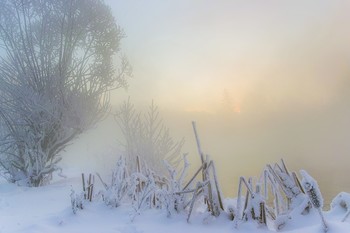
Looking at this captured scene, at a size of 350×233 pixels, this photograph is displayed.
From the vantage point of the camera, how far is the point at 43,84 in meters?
9.99

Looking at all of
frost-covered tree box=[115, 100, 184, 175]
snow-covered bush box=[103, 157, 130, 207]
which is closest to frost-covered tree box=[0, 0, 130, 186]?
frost-covered tree box=[115, 100, 184, 175]

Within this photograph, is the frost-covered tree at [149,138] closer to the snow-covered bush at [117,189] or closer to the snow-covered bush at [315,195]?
the snow-covered bush at [117,189]

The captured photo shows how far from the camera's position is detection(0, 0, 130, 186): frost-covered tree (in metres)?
9.73

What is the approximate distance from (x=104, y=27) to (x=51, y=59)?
2.38 m

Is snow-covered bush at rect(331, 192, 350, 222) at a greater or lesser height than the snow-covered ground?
greater

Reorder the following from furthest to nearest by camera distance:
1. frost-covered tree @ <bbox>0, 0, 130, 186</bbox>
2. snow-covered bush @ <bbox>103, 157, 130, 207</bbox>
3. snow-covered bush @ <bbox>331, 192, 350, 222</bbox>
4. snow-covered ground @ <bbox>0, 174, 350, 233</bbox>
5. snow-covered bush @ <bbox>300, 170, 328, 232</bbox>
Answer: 1. frost-covered tree @ <bbox>0, 0, 130, 186</bbox>
2. snow-covered bush @ <bbox>103, 157, 130, 207</bbox>
3. snow-covered bush @ <bbox>331, 192, 350, 222</bbox>
4. snow-covered ground @ <bbox>0, 174, 350, 233</bbox>
5. snow-covered bush @ <bbox>300, 170, 328, 232</bbox>

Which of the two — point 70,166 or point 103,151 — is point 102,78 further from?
point 70,166

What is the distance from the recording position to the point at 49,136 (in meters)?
10.3

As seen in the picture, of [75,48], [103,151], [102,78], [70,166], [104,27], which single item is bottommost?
[70,166]

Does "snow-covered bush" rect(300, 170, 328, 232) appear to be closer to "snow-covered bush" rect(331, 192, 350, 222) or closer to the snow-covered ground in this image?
the snow-covered ground

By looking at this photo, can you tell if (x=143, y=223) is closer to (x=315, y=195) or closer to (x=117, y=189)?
(x=117, y=189)

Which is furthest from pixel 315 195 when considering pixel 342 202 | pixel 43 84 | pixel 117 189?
pixel 43 84

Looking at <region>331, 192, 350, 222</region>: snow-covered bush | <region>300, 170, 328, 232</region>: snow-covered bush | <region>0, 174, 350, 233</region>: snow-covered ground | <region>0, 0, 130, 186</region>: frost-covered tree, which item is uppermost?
<region>0, 0, 130, 186</region>: frost-covered tree

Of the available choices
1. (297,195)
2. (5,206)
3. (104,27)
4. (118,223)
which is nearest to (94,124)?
(104,27)
